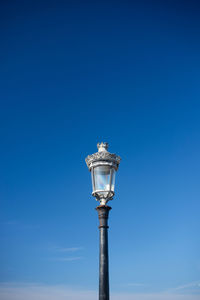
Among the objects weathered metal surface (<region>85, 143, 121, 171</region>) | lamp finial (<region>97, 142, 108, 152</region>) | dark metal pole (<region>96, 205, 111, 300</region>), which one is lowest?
dark metal pole (<region>96, 205, 111, 300</region>)

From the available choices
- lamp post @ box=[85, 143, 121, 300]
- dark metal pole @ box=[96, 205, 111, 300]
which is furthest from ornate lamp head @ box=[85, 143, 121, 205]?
dark metal pole @ box=[96, 205, 111, 300]

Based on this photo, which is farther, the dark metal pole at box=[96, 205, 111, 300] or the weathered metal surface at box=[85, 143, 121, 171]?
the weathered metal surface at box=[85, 143, 121, 171]

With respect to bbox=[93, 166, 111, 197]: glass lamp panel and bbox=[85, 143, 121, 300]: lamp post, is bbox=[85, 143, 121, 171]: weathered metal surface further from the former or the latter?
bbox=[93, 166, 111, 197]: glass lamp panel

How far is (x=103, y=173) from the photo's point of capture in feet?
27.1

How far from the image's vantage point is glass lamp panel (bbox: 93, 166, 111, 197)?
806 centimetres

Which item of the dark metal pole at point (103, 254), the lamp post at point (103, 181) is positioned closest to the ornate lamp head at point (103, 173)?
the lamp post at point (103, 181)

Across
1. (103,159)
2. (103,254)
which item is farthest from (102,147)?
(103,254)

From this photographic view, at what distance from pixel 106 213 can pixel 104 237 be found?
659mm

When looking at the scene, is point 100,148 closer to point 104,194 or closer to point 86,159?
point 86,159

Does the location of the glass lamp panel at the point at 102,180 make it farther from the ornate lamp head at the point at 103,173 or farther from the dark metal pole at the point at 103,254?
the dark metal pole at the point at 103,254

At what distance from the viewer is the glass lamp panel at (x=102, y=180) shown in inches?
317

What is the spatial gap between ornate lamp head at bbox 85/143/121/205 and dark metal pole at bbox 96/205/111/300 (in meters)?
0.28

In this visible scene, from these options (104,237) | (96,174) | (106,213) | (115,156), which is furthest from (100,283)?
(115,156)

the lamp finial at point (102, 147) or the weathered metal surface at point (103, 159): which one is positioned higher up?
the lamp finial at point (102, 147)
